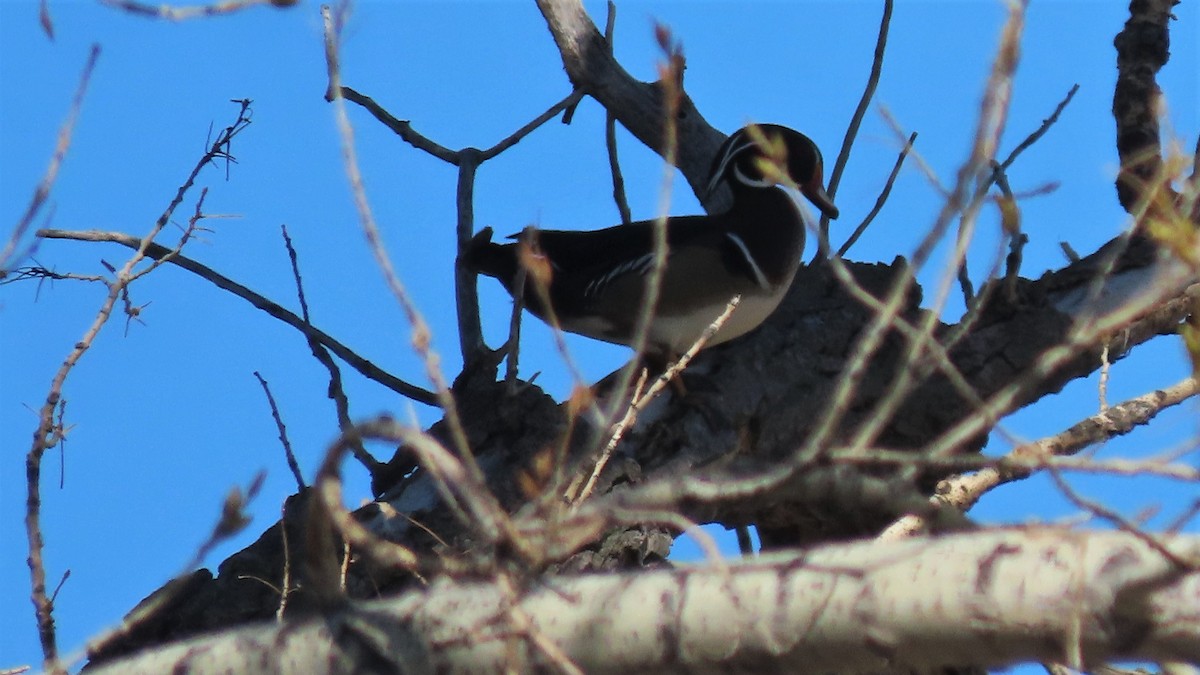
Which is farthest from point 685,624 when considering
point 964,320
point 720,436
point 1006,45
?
point 720,436

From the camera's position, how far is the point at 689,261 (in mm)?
3881

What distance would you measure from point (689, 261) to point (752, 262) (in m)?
0.18

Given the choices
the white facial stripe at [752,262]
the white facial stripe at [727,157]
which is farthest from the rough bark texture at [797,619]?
the white facial stripe at [727,157]

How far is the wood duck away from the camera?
3.81 m

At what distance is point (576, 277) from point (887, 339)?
0.96 m

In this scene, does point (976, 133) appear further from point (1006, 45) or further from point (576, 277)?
Answer: point (576, 277)

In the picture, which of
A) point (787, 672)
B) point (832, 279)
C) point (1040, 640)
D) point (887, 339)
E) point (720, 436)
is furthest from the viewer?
point (832, 279)

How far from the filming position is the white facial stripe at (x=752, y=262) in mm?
3727

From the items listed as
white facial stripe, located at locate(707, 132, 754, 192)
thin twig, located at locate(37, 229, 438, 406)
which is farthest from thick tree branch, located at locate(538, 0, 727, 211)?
thin twig, located at locate(37, 229, 438, 406)

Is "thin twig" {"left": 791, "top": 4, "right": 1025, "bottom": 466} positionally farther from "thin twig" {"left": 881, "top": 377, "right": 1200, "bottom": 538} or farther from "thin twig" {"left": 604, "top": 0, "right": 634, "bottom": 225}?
"thin twig" {"left": 604, "top": 0, "right": 634, "bottom": 225}

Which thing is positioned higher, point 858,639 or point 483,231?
point 483,231

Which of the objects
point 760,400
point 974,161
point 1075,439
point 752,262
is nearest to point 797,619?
point 974,161

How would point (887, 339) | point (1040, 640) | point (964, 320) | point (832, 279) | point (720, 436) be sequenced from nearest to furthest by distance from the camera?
point (1040, 640) < point (964, 320) < point (720, 436) < point (887, 339) < point (832, 279)

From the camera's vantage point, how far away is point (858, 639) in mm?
1354
